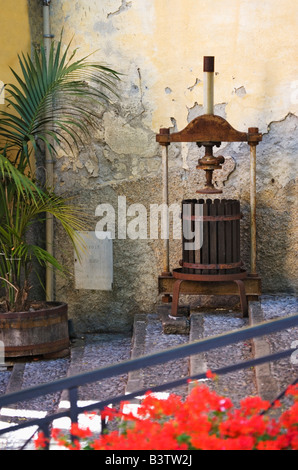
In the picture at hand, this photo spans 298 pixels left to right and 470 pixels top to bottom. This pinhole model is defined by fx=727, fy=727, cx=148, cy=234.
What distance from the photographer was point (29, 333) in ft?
18.2

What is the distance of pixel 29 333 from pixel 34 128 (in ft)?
5.33

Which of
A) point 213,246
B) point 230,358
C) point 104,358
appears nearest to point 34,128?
point 213,246

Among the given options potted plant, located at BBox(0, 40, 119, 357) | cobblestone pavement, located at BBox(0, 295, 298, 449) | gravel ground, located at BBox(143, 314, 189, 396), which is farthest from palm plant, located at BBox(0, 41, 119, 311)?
gravel ground, located at BBox(143, 314, 189, 396)

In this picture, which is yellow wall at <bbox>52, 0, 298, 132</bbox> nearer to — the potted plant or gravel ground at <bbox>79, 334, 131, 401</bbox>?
the potted plant

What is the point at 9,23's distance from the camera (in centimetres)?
611

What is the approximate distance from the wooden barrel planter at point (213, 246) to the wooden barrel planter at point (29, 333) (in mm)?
1011

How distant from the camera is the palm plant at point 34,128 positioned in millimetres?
5629

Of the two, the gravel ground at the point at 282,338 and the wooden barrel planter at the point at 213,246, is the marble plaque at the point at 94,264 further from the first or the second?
the gravel ground at the point at 282,338

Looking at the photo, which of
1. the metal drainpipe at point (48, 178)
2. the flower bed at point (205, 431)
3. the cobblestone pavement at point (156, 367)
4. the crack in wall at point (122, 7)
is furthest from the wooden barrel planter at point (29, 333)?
the flower bed at point (205, 431)

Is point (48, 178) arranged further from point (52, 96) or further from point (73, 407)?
point (73, 407)

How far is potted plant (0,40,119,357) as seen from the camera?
554cm

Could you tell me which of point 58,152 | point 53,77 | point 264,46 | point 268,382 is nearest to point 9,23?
point 53,77

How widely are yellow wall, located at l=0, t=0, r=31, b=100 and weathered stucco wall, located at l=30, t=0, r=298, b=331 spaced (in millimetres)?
264

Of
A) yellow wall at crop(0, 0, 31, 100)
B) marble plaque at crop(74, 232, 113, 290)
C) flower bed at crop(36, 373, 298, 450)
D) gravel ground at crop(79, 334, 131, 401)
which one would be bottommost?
gravel ground at crop(79, 334, 131, 401)
